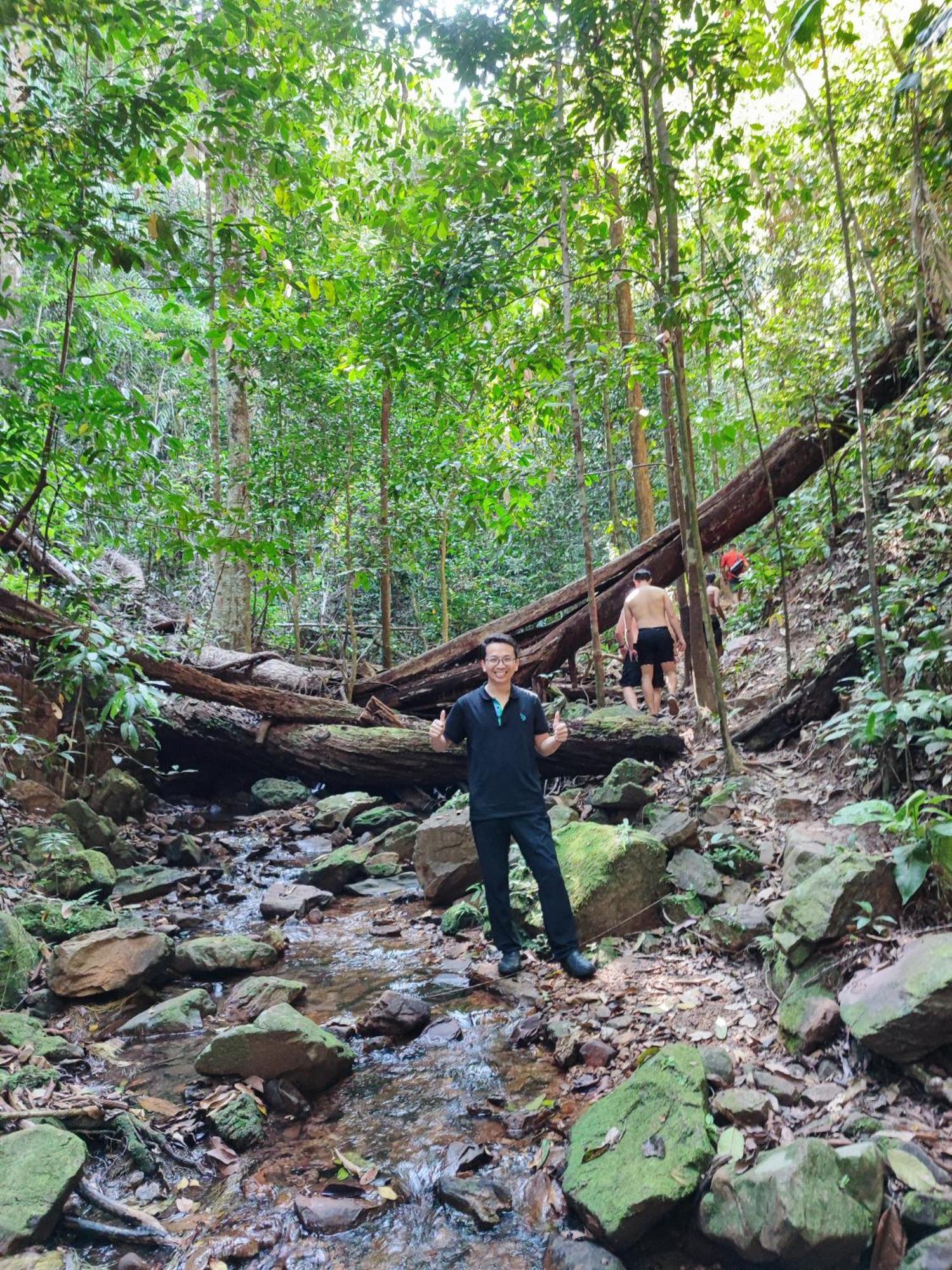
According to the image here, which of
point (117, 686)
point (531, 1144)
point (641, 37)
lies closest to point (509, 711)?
point (531, 1144)

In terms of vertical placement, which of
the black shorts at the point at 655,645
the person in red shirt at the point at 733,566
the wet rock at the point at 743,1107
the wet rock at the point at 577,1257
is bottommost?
the wet rock at the point at 577,1257

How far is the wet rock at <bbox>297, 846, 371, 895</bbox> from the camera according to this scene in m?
7.01

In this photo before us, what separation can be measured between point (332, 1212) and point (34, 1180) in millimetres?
1075

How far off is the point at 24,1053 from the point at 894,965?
405 centimetres

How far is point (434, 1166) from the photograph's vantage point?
10.4ft

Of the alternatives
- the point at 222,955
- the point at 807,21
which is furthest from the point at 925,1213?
the point at 222,955

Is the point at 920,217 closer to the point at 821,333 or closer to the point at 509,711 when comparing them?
the point at 821,333

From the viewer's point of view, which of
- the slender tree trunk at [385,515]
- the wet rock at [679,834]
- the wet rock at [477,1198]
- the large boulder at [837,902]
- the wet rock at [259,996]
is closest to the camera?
the wet rock at [477,1198]

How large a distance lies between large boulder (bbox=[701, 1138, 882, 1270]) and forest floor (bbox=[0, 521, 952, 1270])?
0.24 metres

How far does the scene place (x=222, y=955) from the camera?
206 inches

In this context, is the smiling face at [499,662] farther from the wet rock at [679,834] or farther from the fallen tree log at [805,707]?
the fallen tree log at [805,707]

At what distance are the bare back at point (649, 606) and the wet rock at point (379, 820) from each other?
11.2 ft

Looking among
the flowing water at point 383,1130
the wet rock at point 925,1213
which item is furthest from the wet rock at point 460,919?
the wet rock at point 925,1213

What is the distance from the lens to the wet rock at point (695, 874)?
4.93 metres
